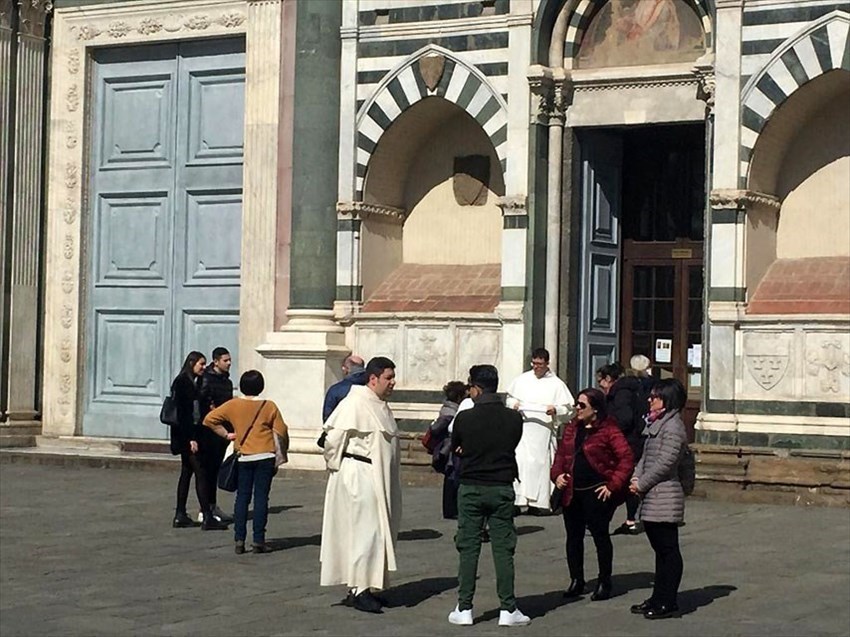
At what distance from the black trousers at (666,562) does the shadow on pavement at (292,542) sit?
13.1 ft

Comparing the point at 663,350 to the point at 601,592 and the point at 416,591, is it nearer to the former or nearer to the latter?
the point at 416,591

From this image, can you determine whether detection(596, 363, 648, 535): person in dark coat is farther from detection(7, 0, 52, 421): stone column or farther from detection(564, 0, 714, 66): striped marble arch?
detection(7, 0, 52, 421): stone column

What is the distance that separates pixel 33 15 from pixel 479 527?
14606 mm

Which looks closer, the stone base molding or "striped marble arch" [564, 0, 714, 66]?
"striped marble arch" [564, 0, 714, 66]

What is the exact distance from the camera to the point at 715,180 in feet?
62.1

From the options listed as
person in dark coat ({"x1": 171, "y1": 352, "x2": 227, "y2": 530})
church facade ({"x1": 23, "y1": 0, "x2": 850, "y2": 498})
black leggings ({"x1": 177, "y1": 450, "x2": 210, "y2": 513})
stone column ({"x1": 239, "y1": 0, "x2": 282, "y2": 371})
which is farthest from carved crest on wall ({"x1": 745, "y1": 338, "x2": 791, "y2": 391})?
stone column ({"x1": 239, "y1": 0, "x2": 282, "y2": 371})

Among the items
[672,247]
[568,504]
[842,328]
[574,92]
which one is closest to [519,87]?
[574,92]

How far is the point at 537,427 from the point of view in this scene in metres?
17.1

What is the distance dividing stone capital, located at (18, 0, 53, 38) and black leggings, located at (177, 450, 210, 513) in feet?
32.0

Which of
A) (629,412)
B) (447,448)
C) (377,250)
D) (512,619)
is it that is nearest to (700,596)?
(512,619)

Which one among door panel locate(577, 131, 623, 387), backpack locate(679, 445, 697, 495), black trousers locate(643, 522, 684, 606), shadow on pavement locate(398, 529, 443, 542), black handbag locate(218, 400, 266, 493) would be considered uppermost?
door panel locate(577, 131, 623, 387)

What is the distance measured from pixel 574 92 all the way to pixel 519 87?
24.3 inches

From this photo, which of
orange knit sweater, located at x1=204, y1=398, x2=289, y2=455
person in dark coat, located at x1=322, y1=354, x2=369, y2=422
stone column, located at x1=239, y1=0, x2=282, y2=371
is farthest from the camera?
stone column, located at x1=239, y1=0, x2=282, y2=371

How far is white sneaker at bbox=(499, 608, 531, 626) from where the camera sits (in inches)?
444
